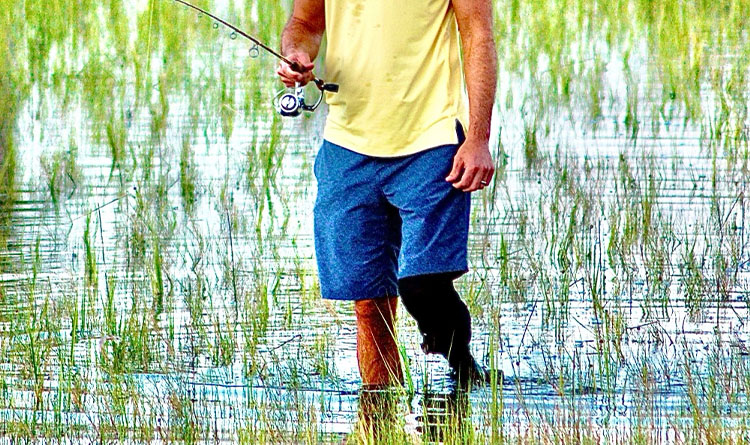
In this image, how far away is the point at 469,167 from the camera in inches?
140

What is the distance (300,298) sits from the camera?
5215 mm

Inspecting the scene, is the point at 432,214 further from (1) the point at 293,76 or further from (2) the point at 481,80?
(1) the point at 293,76

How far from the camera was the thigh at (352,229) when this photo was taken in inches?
147

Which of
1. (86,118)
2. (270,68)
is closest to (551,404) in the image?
(86,118)

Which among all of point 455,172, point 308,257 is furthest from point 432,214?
point 308,257

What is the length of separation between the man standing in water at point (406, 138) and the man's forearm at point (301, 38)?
2 cm

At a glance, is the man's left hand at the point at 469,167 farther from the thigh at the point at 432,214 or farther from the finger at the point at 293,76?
the finger at the point at 293,76

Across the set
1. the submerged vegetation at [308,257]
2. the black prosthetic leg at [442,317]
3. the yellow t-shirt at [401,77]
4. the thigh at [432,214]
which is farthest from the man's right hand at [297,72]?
the submerged vegetation at [308,257]

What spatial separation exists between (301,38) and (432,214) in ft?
2.02

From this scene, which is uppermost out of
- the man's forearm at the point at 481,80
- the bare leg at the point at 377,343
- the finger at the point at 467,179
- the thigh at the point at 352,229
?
the man's forearm at the point at 481,80

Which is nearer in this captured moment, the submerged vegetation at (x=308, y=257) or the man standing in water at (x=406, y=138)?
the man standing in water at (x=406, y=138)

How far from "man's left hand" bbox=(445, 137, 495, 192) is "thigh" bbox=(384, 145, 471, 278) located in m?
0.05

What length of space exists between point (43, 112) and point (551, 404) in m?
4.98

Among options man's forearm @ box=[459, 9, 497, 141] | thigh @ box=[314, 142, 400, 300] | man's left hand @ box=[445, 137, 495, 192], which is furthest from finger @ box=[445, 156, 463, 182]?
thigh @ box=[314, 142, 400, 300]
